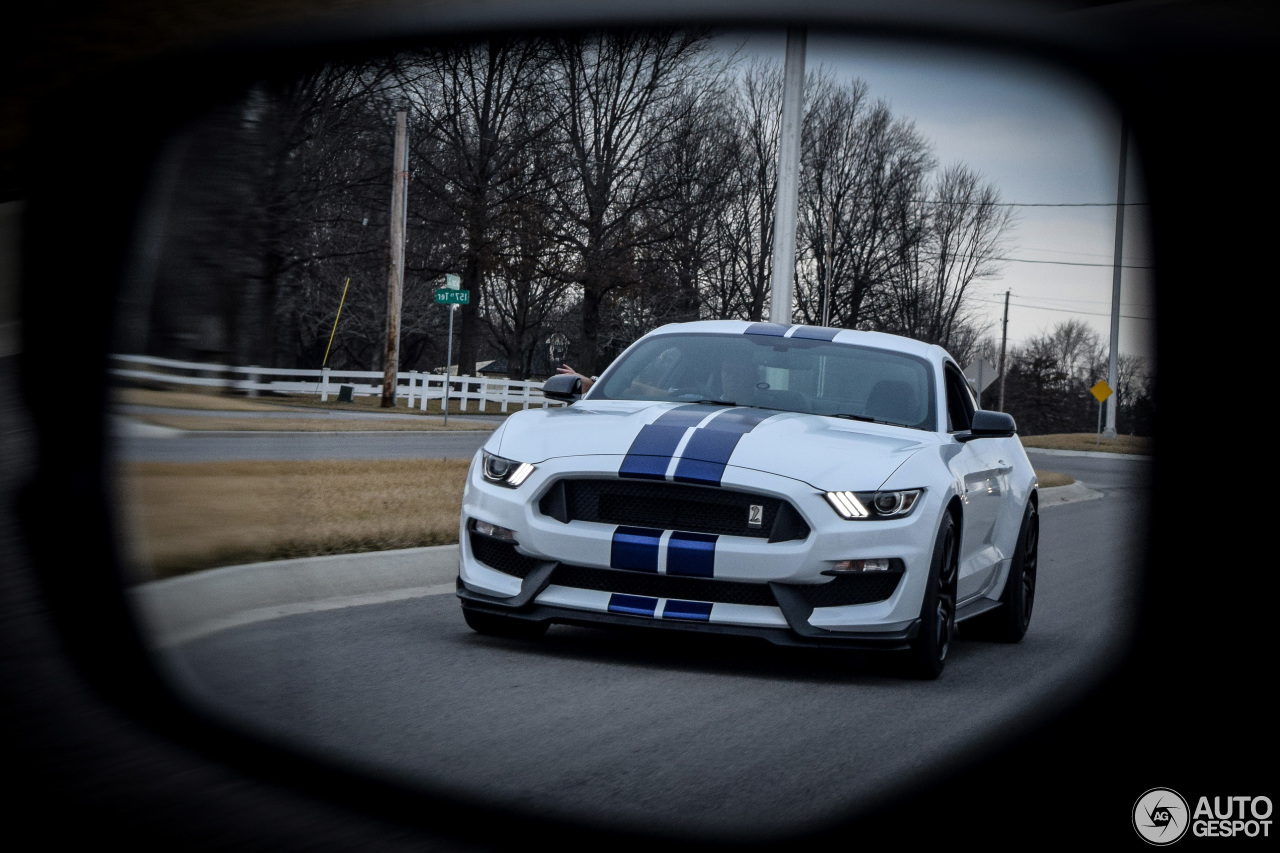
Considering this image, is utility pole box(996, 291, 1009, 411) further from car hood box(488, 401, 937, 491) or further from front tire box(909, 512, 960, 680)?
front tire box(909, 512, 960, 680)

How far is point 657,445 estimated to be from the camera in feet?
16.3

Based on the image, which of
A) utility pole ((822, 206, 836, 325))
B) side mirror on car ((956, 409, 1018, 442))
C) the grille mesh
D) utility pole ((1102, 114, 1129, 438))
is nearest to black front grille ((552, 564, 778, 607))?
the grille mesh

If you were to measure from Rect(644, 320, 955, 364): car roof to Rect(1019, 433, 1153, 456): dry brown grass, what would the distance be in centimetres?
124

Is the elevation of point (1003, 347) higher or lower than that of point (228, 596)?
higher

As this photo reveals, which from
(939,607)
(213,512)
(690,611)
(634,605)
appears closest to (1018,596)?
(939,607)

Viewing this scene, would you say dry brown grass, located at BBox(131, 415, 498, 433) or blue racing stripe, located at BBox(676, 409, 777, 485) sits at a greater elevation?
dry brown grass, located at BBox(131, 415, 498, 433)

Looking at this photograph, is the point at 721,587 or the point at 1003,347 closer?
the point at 1003,347

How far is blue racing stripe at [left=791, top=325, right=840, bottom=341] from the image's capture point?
5875 millimetres

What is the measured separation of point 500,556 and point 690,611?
854 millimetres

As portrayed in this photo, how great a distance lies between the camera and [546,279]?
6074 millimetres

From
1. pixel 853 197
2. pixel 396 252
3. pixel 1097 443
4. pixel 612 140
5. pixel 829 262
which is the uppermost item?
pixel 612 140

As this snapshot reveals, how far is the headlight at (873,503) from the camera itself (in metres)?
4.76
